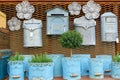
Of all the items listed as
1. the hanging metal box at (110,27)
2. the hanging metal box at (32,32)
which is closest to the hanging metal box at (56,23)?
the hanging metal box at (32,32)

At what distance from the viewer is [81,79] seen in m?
6.88

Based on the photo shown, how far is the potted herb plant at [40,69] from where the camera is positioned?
6.45 meters

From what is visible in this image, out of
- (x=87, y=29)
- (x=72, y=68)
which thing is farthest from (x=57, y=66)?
(x=87, y=29)

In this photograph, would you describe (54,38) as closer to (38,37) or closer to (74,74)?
(38,37)

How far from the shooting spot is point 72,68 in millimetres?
6742

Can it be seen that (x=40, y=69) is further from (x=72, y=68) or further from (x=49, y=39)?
(x=49, y=39)

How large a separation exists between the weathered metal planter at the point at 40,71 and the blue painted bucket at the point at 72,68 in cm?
44

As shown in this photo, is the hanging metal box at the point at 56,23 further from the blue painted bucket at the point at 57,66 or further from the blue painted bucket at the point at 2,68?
the blue painted bucket at the point at 2,68

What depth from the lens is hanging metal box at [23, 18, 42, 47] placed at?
26.9ft

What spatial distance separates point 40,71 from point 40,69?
0.15 feet

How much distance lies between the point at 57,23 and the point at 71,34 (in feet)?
4.73

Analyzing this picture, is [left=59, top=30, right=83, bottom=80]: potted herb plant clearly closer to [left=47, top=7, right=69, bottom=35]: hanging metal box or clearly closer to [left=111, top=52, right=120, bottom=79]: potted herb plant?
[left=111, top=52, right=120, bottom=79]: potted herb plant

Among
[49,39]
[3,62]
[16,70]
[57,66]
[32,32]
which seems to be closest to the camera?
[16,70]

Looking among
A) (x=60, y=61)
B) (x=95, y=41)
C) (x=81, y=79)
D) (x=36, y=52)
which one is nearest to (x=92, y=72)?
(x=81, y=79)
